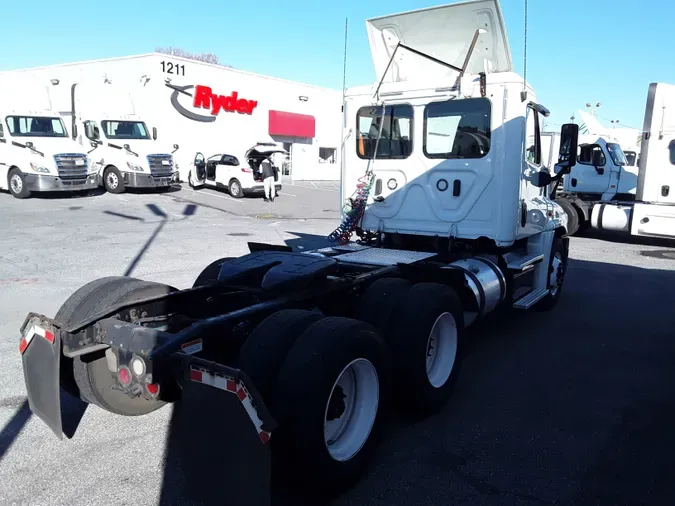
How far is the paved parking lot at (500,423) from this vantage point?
3371mm

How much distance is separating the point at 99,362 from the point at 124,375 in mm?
507

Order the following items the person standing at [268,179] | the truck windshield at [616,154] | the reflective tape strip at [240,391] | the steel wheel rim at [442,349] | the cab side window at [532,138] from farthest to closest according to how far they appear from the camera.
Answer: the person standing at [268,179] → the truck windshield at [616,154] → the cab side window at [532,138] → the steel wheel rim at [442,349] → the reflective tape strip at [240,391]

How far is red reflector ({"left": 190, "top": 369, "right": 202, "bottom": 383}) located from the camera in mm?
2814

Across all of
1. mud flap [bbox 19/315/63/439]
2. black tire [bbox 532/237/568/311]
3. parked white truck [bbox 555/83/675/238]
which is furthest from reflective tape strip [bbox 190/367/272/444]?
parked white truck [bbox 555/83/675/238]

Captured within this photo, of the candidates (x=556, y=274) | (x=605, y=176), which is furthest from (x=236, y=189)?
(x=556, y=274)

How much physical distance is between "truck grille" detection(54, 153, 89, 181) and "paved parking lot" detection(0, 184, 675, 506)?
8.80 metres

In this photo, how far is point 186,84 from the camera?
26.5m

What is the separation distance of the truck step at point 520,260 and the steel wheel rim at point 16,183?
54.1 feet

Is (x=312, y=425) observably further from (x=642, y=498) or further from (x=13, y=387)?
(x=13, y=387)

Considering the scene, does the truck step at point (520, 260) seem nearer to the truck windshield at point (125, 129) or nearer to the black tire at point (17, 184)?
the black tire at point (17, 184)

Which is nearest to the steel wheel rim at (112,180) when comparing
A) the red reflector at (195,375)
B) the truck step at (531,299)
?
the truck step at (531,299)

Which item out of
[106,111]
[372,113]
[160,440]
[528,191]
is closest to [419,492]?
[160,440]

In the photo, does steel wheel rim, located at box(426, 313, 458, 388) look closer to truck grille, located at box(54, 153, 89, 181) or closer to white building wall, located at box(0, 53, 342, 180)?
truck grille, located at box(54, 153, 89, 181)

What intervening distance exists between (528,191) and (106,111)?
18.1 m
